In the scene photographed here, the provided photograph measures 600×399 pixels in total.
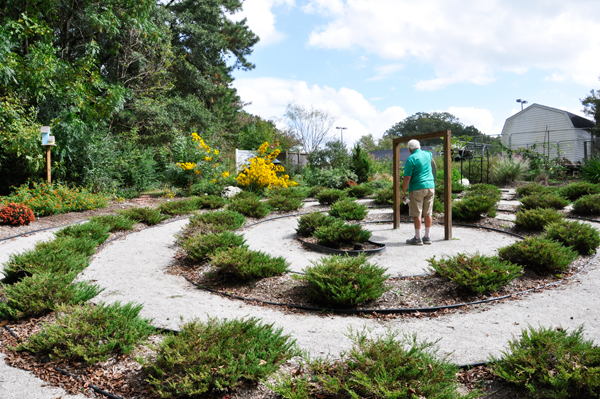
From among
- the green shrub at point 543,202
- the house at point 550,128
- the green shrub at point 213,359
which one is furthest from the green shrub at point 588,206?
the house at point 550,128

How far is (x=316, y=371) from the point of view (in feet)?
7.83

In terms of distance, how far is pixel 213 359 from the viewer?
7.81 feet

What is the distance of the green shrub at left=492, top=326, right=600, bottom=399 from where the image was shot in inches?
80.4

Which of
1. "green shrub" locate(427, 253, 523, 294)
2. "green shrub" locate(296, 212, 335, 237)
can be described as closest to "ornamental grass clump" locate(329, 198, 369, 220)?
"green shrub" locate(296, 212, 335, 237)

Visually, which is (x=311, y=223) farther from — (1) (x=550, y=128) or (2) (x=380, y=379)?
(1) (x=550, y=128)

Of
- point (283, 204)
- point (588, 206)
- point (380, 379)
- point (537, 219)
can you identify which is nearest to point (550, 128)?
point (588, 206)

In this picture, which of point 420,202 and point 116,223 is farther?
point 116,223

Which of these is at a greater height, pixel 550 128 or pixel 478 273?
pixel 550 128

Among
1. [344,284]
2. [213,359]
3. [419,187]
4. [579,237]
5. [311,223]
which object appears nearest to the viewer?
[213,359]

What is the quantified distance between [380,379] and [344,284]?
164 cm

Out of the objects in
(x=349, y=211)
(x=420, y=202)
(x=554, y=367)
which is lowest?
(x=554, y=367)

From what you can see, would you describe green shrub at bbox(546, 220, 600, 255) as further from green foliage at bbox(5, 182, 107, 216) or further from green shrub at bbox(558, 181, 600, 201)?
green foliage at bbox(5, 182, 107, 216)

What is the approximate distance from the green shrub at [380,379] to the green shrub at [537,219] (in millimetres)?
5352

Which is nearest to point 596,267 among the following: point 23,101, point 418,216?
point 418,216
